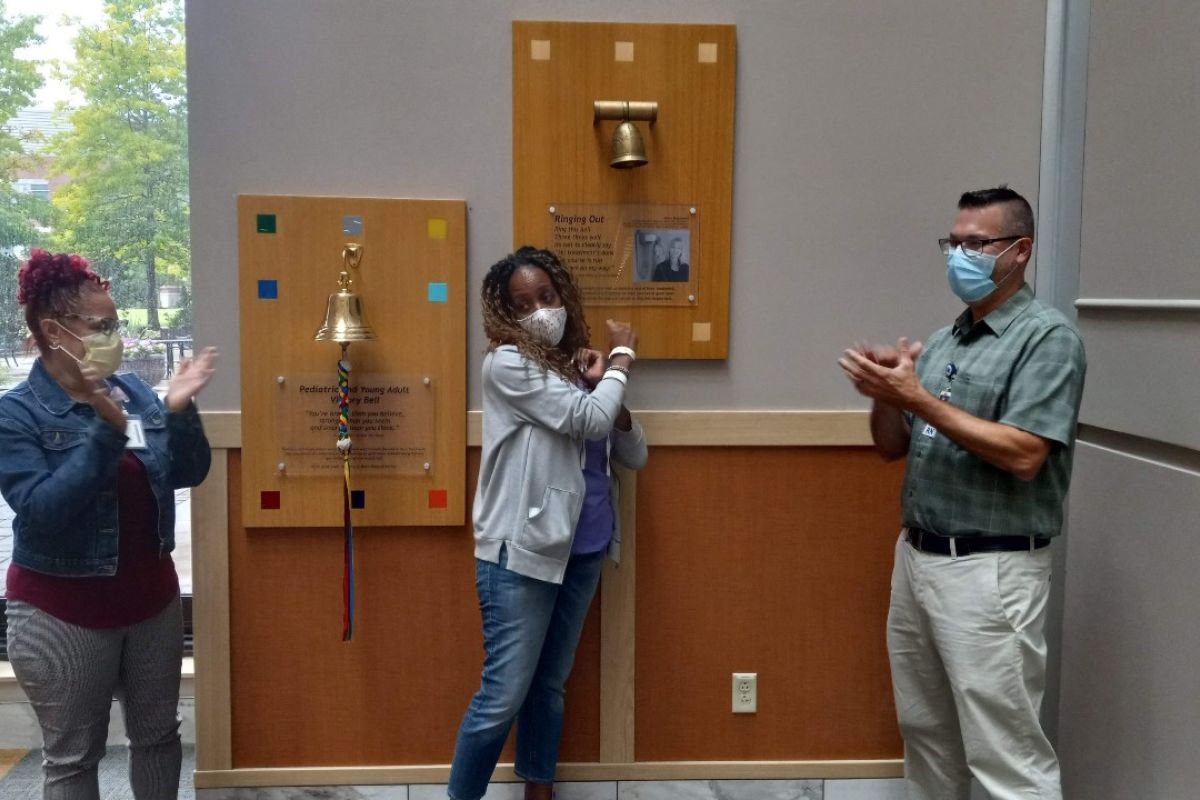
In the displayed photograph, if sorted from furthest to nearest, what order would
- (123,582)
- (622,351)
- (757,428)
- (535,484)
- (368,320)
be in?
(757,428) → (368,320) → (622,351) → (535,484) → (123,582)

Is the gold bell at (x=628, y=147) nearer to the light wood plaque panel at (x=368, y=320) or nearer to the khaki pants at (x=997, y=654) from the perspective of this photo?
the light wood plaque panel at (x=368, y=320)

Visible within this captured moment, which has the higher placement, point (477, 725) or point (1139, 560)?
point (1139, 560)

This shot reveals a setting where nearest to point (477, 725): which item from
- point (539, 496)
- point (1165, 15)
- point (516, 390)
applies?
point (539, 496)

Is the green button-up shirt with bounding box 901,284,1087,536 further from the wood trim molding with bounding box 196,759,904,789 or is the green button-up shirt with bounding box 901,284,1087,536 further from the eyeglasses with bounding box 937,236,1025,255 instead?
the wood trim molding with bounding box 196,759,904,789

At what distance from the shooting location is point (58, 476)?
5.33 ft

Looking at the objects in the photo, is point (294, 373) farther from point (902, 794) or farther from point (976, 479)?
point (902, 794)

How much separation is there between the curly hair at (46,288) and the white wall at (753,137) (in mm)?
537

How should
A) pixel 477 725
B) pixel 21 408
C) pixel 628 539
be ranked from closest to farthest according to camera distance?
pixel 21 408, pixel 477 725, pixel 628 539

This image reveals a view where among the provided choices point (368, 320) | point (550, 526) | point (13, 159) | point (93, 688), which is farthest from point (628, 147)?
point (13, 159)

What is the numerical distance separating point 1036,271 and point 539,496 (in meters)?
1.46

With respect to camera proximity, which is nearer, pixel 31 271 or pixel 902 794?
pixel 31 271

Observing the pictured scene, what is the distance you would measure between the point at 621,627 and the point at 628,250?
1027mm

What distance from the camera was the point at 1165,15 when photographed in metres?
1.78

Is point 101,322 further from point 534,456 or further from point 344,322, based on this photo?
point 534,456
